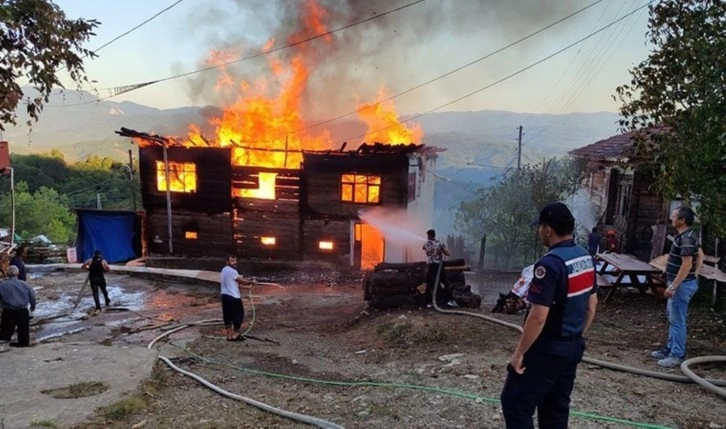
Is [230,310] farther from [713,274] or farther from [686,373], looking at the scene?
[713,274]

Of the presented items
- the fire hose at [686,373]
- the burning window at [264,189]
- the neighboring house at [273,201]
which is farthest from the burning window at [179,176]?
the fire hose at [686,373]

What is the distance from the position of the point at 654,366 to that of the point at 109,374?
7.36 meters

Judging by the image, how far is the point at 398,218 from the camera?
24.0 metres

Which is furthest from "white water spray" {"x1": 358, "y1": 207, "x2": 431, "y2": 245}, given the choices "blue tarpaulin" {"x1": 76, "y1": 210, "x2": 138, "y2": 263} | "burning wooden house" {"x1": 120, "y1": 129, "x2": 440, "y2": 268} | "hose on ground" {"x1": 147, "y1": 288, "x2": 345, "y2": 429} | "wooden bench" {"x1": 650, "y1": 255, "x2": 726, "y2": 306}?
"hose on ground" {"x1": 147, "y1": 288, "x2": 345, "y2": 429}

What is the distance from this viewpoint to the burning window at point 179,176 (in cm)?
2466

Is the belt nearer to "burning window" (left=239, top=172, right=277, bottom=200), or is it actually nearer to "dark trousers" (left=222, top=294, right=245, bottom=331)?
"dark trousers" (left=222, top=294, right=245, bottom=331)

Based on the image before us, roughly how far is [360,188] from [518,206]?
1085cm

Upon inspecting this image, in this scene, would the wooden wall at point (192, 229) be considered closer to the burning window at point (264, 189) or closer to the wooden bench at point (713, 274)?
the burning window at point (264, 189)

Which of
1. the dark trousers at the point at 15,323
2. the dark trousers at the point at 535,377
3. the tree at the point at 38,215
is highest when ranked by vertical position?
the dark trousers at the point at 535,377

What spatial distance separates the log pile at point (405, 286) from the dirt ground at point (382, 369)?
1.06 feet

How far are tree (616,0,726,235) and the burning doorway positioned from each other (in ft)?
52.6

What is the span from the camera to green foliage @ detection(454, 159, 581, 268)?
26.1 meters

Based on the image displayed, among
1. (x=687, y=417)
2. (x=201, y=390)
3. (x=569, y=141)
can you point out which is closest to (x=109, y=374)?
(x=201, y=390)

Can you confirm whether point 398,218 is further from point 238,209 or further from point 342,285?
point 238,209
